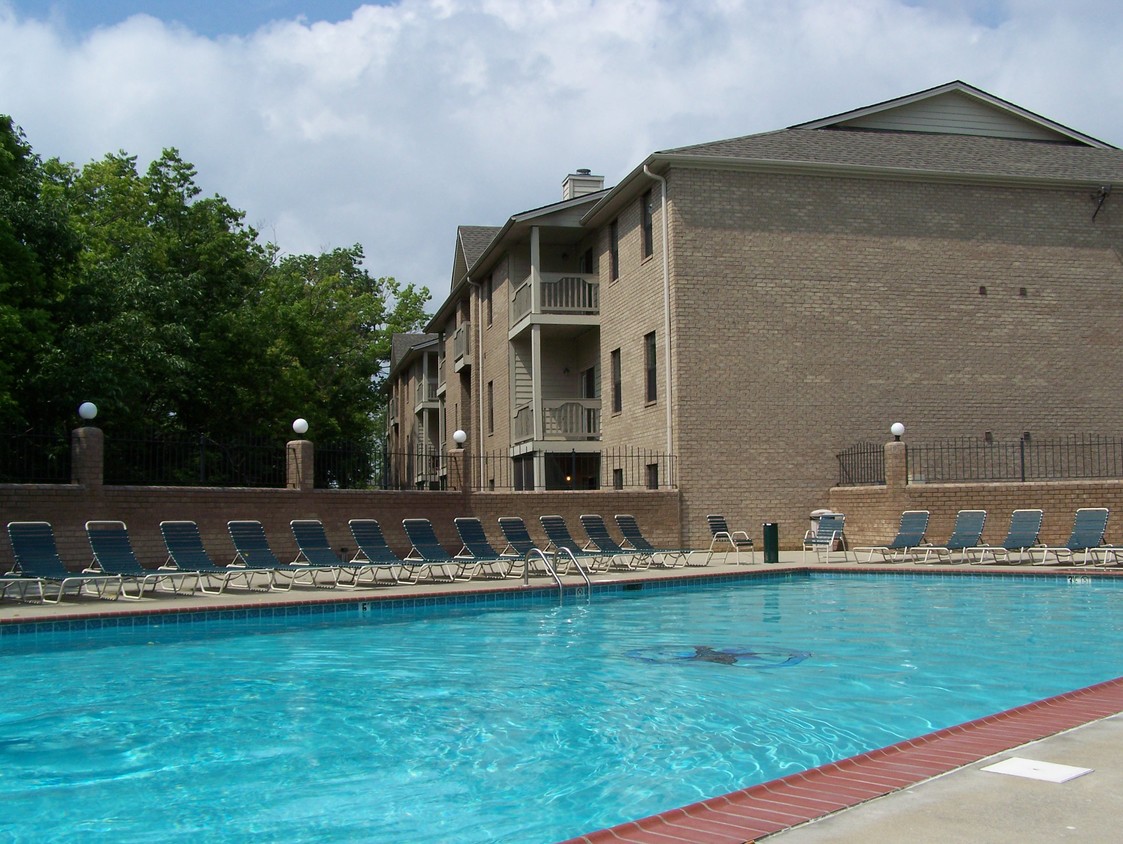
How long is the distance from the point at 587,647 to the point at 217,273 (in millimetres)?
24079

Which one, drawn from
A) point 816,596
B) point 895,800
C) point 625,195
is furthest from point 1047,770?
point 625,195

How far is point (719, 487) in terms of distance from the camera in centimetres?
2248

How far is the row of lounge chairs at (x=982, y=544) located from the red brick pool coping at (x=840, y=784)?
13395 millimetres

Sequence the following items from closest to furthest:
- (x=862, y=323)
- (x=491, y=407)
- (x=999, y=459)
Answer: (x=862, y=323) < (x=999, y=459) < (x=491, y=407)

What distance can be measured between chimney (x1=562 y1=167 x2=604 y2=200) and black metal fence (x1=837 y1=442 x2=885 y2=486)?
42.7ft

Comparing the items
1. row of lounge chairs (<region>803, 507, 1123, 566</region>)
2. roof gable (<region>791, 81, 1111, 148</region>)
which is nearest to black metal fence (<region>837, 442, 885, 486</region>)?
row of lounge chairs (<region>803, 507, 1123, 566</region>)

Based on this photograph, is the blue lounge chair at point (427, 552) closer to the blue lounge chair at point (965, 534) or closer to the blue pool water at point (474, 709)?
the blue pool water at point (474, 709)

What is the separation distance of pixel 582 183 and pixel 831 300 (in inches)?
449

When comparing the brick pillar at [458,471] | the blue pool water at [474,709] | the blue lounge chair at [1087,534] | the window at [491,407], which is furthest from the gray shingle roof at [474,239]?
the blue pool water at [474,709]

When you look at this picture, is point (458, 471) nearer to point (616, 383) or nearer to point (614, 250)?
point (616, 383)

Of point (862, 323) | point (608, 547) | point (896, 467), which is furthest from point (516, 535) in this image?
point (862, 323)

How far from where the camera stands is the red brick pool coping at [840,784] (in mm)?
4027

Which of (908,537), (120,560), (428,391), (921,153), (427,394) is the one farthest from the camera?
(428,391)

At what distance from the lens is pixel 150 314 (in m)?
27.1
